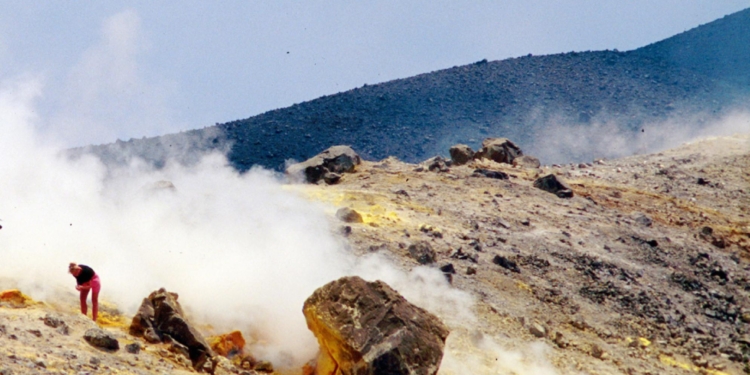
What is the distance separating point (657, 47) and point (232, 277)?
126 ft

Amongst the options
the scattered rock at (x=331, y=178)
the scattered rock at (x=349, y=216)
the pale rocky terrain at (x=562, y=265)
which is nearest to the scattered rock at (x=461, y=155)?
the pale rocky terrain at (x=562, y=265)

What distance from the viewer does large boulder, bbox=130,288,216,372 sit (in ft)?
28.8

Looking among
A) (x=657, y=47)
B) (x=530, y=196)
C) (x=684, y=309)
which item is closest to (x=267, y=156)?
(x=530, y=196)

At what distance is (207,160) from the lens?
1080 inches

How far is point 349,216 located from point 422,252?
2.16 metres

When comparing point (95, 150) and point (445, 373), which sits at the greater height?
point (95, 150)

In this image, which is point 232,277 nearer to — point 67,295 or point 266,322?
point 266,322

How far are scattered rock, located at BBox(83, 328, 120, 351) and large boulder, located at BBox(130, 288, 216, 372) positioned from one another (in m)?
0.84

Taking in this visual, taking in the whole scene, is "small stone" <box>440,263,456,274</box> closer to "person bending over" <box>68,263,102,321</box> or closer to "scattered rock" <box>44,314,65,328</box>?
"person bending over" <box>68,263,102,321</box>

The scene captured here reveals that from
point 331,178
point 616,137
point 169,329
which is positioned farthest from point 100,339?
point 616,137

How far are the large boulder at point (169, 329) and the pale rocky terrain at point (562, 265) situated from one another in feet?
0.73

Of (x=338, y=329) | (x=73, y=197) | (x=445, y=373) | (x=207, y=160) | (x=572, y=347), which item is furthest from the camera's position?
(x=207, y=160)

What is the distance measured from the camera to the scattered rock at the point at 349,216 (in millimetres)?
14992

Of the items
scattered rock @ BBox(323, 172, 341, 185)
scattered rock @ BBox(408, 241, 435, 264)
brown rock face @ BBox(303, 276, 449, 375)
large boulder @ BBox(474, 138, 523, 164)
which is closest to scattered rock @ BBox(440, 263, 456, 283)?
scattered rock @ BBox(408, 241, 435, 264)
